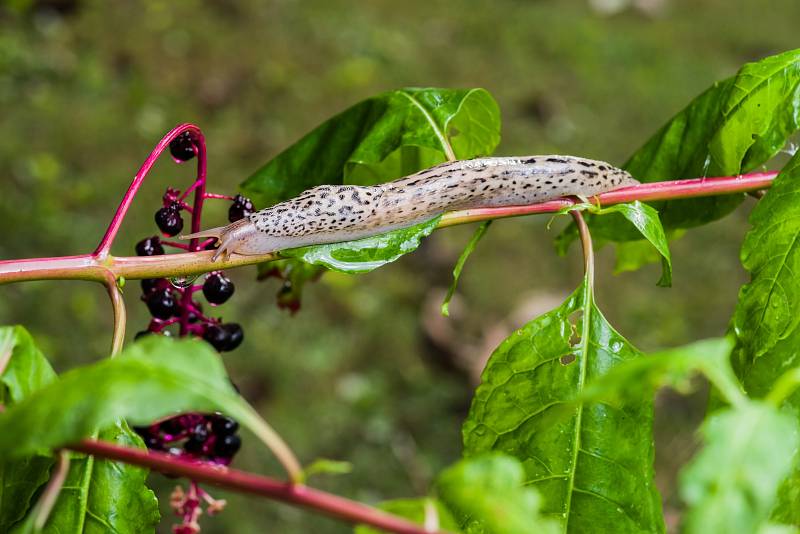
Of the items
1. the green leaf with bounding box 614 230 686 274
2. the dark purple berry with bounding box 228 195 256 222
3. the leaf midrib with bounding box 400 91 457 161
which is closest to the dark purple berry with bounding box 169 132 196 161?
the dark purple berry with bounding box 228 195 256 222

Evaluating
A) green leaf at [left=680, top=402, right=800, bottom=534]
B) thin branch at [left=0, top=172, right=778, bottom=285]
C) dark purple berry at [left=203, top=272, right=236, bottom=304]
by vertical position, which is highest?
thin branch at [left=0, top=172, right=778, bottom=285]

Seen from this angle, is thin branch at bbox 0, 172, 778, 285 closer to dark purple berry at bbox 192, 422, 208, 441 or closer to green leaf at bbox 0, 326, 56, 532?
green leaf at bbox 0, 326, 56, 532

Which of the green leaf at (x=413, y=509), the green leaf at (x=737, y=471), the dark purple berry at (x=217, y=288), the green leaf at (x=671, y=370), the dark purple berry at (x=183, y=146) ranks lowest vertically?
the green leaf at (x=413, y=509)

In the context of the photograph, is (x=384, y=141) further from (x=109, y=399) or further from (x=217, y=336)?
(x=109, y=399)

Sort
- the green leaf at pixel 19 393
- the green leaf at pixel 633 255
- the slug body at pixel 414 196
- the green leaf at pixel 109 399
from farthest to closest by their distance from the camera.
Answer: the green leaf at pixel 633 255 → the slug body at pixel 414 196 → the green leaf at pixel 19 393 → the green leaf at pixel 109 399

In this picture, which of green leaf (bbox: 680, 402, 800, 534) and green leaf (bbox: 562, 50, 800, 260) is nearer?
green leaf (bbox: 680, 402, 800, 534)

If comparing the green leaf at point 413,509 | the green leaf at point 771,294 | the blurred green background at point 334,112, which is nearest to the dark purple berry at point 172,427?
the green leaf at point 413,509

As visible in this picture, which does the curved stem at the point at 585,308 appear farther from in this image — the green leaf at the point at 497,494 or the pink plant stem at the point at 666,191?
the green leaf at the point at 497,494
